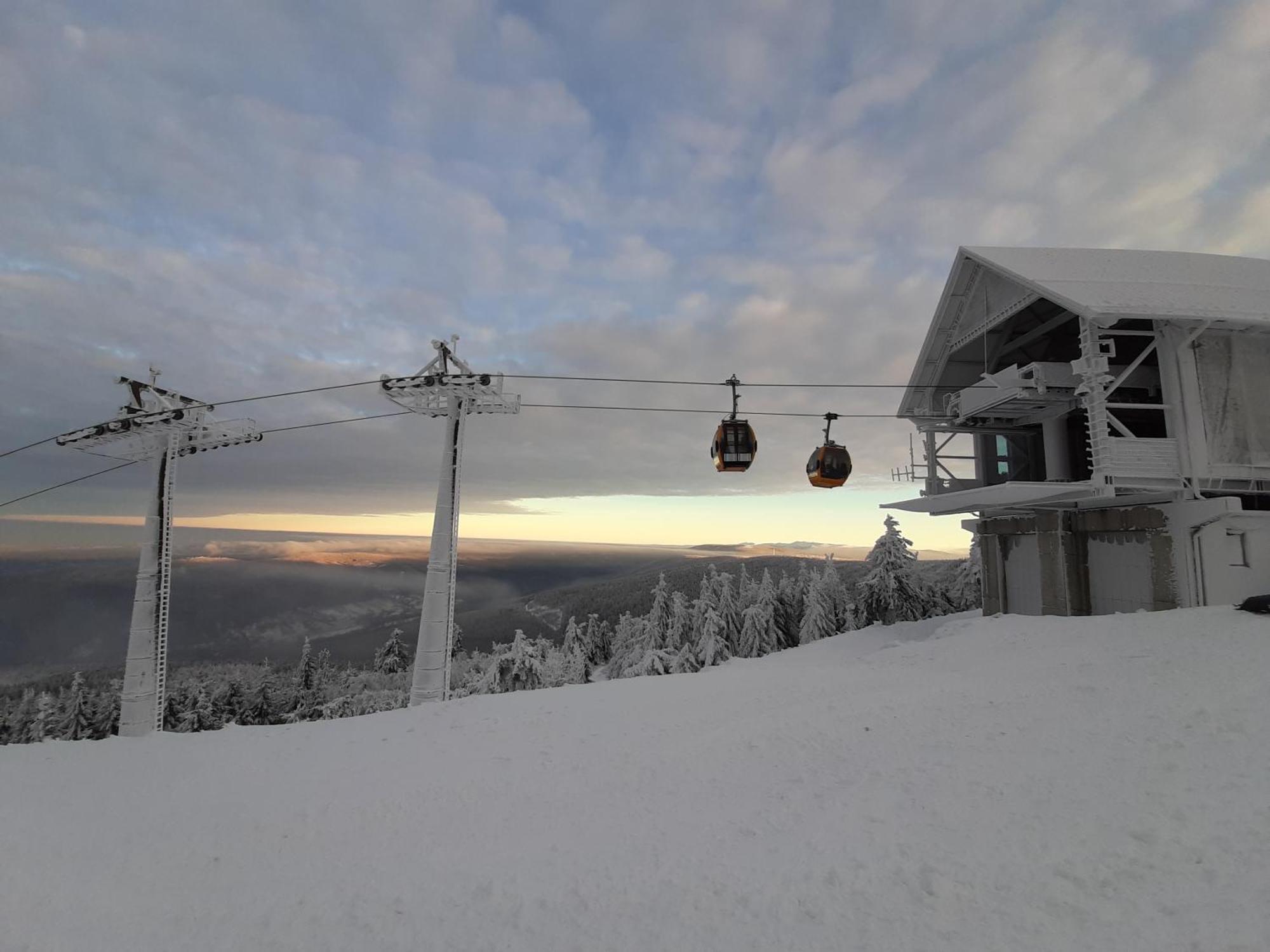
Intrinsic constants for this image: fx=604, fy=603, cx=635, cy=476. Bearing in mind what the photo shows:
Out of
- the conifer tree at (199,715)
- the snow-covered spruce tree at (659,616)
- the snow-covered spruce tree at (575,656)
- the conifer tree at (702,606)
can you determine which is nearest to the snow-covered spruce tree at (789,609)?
the conifer tree at (702,606)

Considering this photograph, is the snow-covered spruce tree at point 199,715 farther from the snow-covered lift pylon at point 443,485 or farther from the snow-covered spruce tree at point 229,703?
the snow-covered lift pylon at point 443,485

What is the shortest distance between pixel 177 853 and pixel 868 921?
8068 mm

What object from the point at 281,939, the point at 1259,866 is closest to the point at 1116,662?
the point at 1259,866

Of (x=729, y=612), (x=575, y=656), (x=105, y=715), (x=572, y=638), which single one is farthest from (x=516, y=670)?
(x=105, y=715)

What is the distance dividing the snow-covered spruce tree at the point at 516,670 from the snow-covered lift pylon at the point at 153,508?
21958mm

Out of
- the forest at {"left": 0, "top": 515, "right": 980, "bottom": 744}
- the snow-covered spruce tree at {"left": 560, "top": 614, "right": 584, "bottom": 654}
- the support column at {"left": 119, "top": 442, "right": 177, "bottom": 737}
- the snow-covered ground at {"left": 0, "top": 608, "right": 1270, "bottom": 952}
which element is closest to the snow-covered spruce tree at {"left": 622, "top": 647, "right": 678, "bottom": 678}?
the forest at {"left": 0, "top": 515, "right": 980, "bottom": 744}

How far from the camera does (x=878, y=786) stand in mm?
7152

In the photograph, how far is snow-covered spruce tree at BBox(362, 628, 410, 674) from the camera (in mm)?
66188

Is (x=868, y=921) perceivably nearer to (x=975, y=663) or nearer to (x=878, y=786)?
(x=878, y=786)

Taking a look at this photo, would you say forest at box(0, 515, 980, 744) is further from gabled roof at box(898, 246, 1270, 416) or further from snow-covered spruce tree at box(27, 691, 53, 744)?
gabled roof at box(898, 246, 1270, 416)

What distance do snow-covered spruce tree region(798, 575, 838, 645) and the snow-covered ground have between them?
3186 centimetres

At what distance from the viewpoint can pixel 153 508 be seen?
17500 mm

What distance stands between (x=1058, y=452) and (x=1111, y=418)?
4911 mm

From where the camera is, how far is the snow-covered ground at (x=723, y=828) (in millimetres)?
5090
